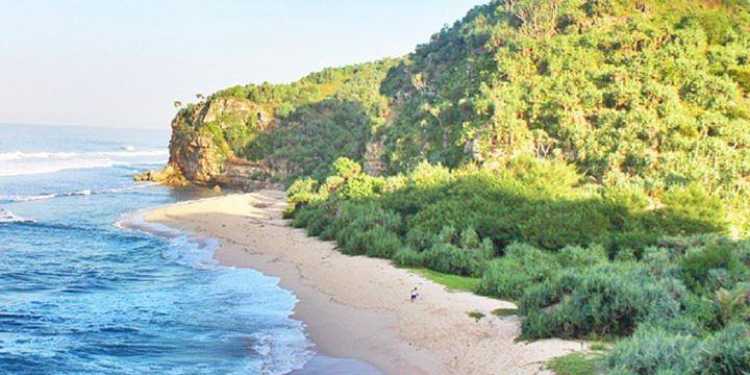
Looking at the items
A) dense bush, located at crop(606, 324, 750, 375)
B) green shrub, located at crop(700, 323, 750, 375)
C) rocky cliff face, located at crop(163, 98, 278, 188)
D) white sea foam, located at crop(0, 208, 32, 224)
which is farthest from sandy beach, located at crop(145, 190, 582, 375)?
rocky cliff face, located at crop(163, 98, 278, 188)

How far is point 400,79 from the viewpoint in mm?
95562

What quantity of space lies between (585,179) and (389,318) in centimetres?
2644

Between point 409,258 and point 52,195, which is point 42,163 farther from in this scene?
point 409,258

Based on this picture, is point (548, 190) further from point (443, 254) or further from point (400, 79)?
point (400, 79)

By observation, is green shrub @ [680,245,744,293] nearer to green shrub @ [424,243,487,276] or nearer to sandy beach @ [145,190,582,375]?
sandy beach @ [145,190,582,375]

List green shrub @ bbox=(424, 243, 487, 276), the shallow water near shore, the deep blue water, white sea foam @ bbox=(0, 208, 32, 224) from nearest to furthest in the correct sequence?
the shallow water near shore
the deep blue water
green shrub @ bbox=(424, 243, 487, 276)
white sea foam @ bbox=(0, 208, 32, 224)

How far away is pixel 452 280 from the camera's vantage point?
79.4ft

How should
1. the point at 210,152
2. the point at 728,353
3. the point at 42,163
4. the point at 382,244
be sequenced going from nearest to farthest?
1. the point at 728,353
2. the point at 382,244
3. the point at 210,152
4. the point at 42,163

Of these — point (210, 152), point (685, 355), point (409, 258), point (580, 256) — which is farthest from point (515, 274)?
point (210, 152)

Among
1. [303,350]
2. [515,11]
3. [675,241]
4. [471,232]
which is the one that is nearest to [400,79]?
[515,11]

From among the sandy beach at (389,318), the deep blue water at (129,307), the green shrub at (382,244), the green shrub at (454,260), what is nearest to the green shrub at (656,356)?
the sandy beach at (389,318)

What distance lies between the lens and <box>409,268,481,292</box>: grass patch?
73.8 ft

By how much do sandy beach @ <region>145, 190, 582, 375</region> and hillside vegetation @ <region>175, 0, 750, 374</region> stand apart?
45.1 inches

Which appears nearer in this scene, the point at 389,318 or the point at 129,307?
the point at 389,318
